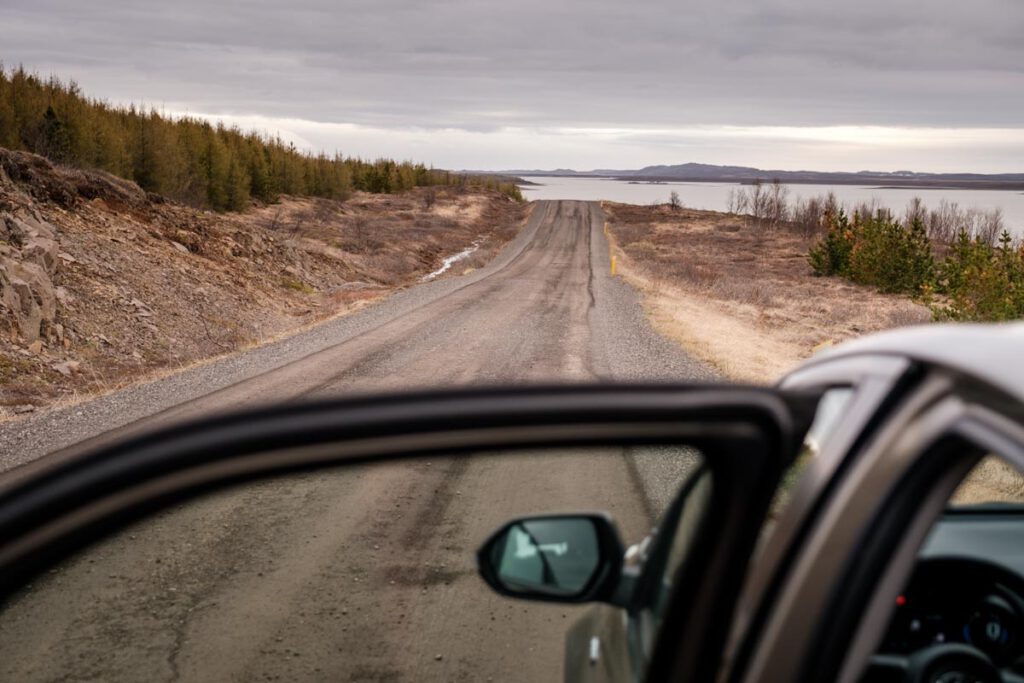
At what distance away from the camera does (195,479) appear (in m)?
1.04

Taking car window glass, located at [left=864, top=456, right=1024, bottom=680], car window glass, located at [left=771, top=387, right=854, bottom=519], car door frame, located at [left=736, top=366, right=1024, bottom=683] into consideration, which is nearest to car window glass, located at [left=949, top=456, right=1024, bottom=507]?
car window glass, located at [left=864, top=456, right=1024, bottom=680]

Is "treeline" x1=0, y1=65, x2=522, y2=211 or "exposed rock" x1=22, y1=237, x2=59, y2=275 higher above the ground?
"treeline" x1=0, y1=65, x2=522, y2=211

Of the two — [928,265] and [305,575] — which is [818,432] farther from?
[928,265]

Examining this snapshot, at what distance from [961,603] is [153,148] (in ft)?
148

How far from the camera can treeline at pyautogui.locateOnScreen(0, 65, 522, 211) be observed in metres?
34.0

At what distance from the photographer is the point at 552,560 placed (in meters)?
1.80

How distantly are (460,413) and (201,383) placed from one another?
39.5 feet

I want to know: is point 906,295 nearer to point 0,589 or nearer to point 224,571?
point 224,571

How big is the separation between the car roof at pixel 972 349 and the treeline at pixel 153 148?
3692cm

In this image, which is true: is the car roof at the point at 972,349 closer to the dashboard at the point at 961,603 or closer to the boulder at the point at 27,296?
the dashboard at the point at 961,603

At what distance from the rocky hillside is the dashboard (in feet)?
38.9

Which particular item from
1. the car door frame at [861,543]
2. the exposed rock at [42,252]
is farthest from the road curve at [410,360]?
the car door frame at [861,543]

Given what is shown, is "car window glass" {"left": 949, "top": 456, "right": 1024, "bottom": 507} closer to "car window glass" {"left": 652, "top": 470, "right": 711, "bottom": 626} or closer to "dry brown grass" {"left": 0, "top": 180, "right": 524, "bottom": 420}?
"car window glass" {"left": 652, "top": 470, "right": 711, "bottom": 626}

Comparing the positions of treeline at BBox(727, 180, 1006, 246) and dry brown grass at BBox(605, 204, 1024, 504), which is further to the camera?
treeline at BBox(727, 180, 1006, 246)
